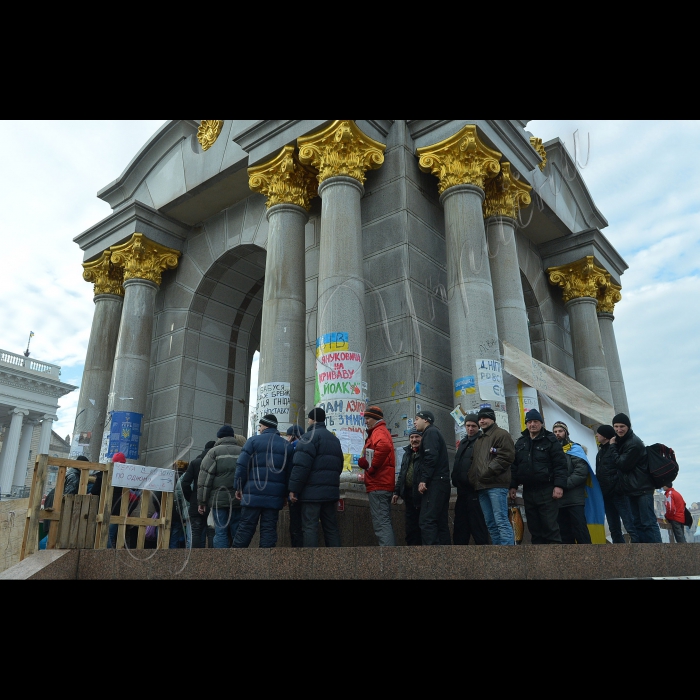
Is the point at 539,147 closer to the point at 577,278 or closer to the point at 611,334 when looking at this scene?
the point at 577,278

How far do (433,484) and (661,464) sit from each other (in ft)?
10.4

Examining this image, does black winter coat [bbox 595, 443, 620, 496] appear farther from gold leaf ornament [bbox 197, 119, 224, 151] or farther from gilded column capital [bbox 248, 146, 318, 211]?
gold leaf ornament [bbox 197, 119, 224, 151]

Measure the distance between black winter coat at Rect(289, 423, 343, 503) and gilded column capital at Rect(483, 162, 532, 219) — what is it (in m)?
8.59

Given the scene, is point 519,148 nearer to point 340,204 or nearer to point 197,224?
point 340,204

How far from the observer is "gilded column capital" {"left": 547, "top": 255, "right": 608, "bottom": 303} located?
1955 centimetres

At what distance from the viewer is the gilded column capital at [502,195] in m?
14.8

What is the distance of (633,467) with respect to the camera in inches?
357

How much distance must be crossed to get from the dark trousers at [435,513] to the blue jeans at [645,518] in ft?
9.28

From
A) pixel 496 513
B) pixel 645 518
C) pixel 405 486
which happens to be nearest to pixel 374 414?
pixel 405 486

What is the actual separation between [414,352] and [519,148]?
6121 millimetres

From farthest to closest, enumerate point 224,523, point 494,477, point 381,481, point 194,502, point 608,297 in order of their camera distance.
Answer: point 608,297
point 194,502
point 224,523
point 381,481
point 494,477

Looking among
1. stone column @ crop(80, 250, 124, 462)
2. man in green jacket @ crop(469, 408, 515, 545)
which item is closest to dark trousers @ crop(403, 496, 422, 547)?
man in green jacket @ crop(469, 408, 515, 545)

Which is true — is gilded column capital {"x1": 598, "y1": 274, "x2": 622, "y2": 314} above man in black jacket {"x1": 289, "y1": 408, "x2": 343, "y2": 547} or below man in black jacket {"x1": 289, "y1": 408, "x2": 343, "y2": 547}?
above

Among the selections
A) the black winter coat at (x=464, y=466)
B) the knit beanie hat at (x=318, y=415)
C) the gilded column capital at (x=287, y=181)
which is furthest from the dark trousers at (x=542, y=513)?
the gilded column capital at (x=287, y=181)
